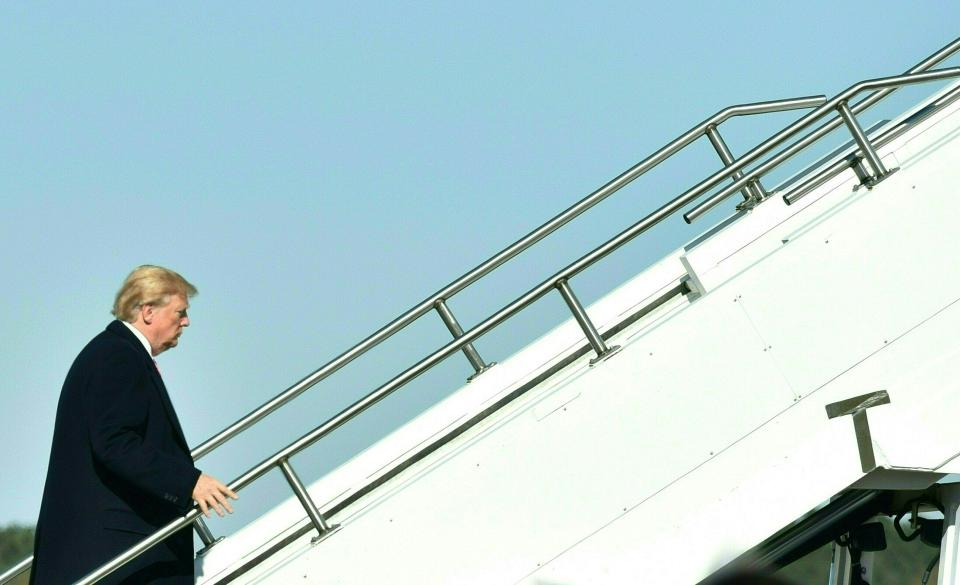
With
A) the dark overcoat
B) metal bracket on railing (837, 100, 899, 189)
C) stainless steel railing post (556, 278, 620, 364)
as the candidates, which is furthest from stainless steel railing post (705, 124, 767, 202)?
the dark overcoat

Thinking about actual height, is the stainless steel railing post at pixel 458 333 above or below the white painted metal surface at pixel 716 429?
above

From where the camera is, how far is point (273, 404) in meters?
5.50

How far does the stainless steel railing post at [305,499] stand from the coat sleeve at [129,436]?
1.35 ft

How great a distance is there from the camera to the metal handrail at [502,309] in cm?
479

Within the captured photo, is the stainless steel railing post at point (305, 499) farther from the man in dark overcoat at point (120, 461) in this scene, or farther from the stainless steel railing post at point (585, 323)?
the stainless steel railing post at point (585, 323)

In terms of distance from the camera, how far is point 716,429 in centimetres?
483

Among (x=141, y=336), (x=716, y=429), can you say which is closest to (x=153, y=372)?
(x=141, y=336)

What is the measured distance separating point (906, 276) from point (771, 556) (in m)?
1.57

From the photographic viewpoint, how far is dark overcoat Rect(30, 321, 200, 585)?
441cm

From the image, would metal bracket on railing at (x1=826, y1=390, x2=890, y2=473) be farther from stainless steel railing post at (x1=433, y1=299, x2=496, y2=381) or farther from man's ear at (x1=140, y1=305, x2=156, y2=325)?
man's ear at (x1=140, y1=305, x2=156, y2=325)

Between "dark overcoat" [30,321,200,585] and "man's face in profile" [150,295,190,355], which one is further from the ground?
"man's face in profile" [150,295,190,355]

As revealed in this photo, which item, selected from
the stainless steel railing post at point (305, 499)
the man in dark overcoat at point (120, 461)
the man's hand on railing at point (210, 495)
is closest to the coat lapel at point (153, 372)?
the man in dark overcoat at point (120, 461)

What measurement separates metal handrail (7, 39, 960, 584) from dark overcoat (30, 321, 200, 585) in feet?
0.46

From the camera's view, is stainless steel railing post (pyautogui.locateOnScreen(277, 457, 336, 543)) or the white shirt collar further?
stainless steel railing post (pyautogui.locateOnScreen(277, 457, 336, 543))
